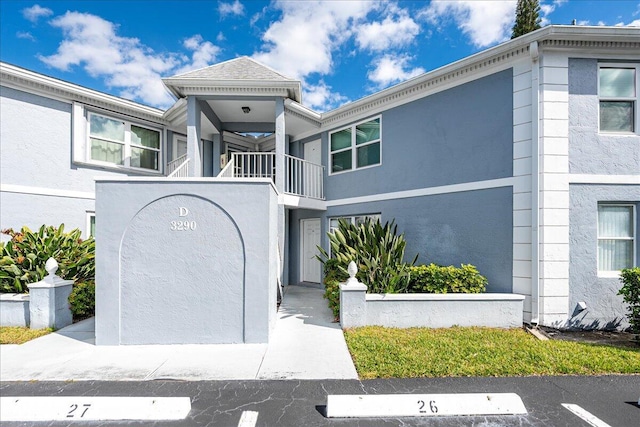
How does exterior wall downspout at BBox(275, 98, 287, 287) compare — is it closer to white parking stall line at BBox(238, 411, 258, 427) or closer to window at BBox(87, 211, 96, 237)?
white parking stall line at BBox(238, 411, 258, 427)

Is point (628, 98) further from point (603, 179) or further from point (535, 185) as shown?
point (535, 185)

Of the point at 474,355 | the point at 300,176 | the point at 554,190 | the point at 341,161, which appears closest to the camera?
the point at 474,355

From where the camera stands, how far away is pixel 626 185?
6.54m

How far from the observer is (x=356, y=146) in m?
10.2

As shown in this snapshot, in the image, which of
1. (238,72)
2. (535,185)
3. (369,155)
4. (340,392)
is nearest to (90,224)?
(238,72)

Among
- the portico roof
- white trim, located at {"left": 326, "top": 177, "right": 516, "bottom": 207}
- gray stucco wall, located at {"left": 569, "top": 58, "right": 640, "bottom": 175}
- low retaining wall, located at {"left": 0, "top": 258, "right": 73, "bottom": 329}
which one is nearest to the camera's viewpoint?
low retaining wall, located at {"left": 0, "top": 258, "right": 73, "bottom": 329}

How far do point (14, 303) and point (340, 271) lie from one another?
6948 millimetres

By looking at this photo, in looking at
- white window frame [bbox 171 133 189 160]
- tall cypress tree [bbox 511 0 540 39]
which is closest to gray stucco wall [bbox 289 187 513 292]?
white window frame [bbox 171 133 189 160]

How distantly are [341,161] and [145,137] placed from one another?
23.6 feet

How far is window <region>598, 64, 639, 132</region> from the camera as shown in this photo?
6.73 m

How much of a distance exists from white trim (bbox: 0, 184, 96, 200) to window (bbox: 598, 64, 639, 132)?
46.7 ft

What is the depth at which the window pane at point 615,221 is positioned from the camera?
21.8ft

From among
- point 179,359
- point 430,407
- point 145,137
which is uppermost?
point 145,137

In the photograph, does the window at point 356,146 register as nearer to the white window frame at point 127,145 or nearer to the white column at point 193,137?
the white column at point 193,137
